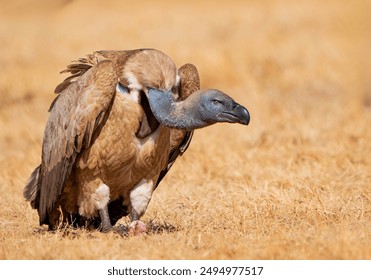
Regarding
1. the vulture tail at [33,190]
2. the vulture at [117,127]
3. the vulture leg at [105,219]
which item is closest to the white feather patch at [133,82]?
the vulture at [117,127]

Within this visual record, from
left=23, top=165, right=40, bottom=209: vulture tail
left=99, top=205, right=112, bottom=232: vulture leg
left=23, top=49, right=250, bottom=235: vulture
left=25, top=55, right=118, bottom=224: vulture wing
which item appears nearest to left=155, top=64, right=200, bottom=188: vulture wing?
left=23, top=49, right=250, bottom=235: vulture

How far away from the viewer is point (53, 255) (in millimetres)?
6020

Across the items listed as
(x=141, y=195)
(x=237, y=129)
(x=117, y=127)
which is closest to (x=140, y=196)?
(x=141, y=195)

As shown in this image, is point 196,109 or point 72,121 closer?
point 196,109

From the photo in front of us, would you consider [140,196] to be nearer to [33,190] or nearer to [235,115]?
[33,190]

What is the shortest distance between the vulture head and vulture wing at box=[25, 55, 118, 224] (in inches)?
14.0

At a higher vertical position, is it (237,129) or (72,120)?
(72,120)

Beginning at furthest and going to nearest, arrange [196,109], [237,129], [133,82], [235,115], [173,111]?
[237,129]
[133,82]
[173,111]
[196,109]
[235,115]

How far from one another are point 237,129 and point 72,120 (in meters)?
6.24

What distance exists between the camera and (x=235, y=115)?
6.43 m

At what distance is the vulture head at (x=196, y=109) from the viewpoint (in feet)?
21.1

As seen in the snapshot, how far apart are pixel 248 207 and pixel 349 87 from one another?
8636 mm
